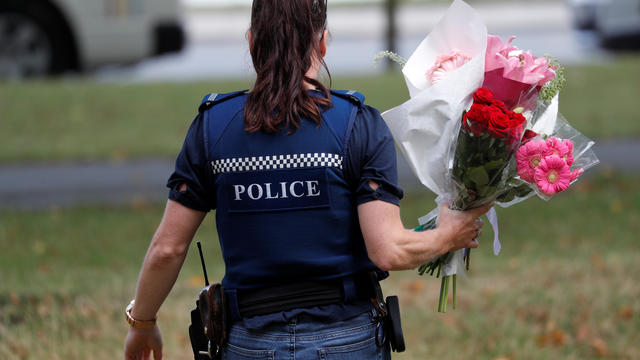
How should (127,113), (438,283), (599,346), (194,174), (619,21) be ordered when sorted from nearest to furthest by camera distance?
(194,174) → (599,346) → (438,283) → (127,113) → (619,21)

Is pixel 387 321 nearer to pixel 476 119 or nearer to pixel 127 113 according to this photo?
pixel 476 119

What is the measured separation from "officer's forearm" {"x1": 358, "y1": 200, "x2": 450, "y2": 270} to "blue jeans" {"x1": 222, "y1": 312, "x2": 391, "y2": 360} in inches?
7.9

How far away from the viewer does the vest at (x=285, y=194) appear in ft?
7.54

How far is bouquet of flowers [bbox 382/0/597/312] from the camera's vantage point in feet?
7.95

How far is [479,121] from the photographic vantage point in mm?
2369

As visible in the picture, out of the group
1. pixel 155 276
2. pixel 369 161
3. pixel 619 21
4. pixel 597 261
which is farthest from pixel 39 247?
pixel 619 21

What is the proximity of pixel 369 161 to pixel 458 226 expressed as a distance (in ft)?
1.10

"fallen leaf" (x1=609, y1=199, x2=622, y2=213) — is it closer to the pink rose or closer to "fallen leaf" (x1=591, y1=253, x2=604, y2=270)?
"fallen leaf" (x1=591, y1=253, x2=604, y2=270)

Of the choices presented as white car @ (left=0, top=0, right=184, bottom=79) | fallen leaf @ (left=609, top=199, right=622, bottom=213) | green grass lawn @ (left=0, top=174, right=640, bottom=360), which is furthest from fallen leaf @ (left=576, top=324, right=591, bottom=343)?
white car @ (left=0, top=0, right=184, bottom=79)

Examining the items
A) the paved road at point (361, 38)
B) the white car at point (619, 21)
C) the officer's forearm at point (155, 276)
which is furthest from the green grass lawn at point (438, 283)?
the white car at point (619, 21)

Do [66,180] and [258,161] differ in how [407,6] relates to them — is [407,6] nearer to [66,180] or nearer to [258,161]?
[66,180]

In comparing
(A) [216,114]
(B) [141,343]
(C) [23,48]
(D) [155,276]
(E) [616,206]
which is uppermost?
(A) [216,114]

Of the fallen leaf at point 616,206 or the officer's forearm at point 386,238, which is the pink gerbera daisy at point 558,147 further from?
the fallen leaf at point 616,206

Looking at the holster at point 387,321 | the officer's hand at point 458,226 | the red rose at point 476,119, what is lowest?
the holster at point 387,321
